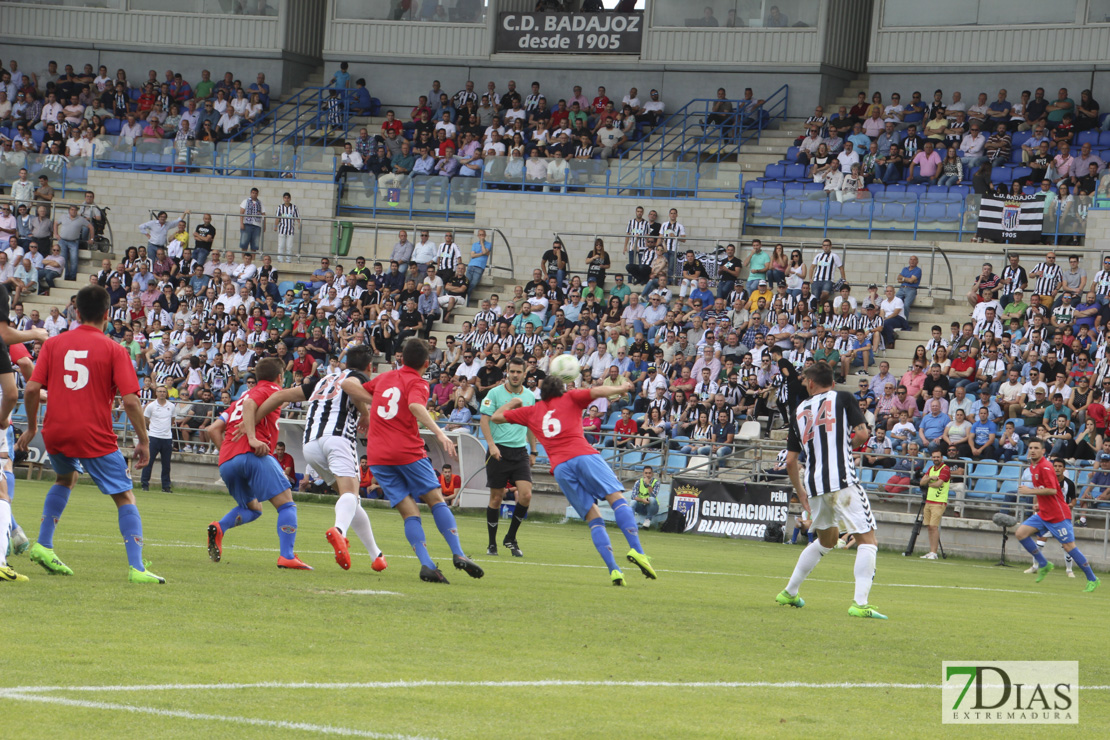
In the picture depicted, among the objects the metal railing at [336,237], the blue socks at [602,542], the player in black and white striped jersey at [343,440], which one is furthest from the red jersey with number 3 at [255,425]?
the metal railing at [336,237]

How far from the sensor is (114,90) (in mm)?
40375

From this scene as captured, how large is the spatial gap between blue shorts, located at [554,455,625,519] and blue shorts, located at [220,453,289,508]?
7.97 feet

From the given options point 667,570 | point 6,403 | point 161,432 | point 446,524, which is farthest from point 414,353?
point 161,432

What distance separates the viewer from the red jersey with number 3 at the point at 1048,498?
17281mm

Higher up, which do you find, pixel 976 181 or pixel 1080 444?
pixel 976 181

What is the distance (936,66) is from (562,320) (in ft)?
42.8

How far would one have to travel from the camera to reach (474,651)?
7719 millimetres

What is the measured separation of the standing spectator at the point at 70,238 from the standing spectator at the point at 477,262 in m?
10.6

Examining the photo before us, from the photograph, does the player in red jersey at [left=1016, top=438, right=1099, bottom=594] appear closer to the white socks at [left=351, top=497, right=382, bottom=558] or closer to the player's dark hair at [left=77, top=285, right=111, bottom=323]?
the white socks at [left=351, top=497, right=382, bottom=558]

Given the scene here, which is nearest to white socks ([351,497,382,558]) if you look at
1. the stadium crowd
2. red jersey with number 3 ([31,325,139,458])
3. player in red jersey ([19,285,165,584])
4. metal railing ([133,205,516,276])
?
player in red jersey ([19,285,165,584])

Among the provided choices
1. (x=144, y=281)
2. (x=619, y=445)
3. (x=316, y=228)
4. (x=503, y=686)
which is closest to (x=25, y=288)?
(x=144, y=281)

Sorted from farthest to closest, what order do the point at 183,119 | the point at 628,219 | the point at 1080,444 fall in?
the point at 183,119
the point at 628,219
the point at 1080,444

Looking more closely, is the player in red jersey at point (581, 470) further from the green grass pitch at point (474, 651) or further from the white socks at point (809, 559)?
the white socks at point (809, 559)

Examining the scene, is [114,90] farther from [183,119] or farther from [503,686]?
[503,686]
